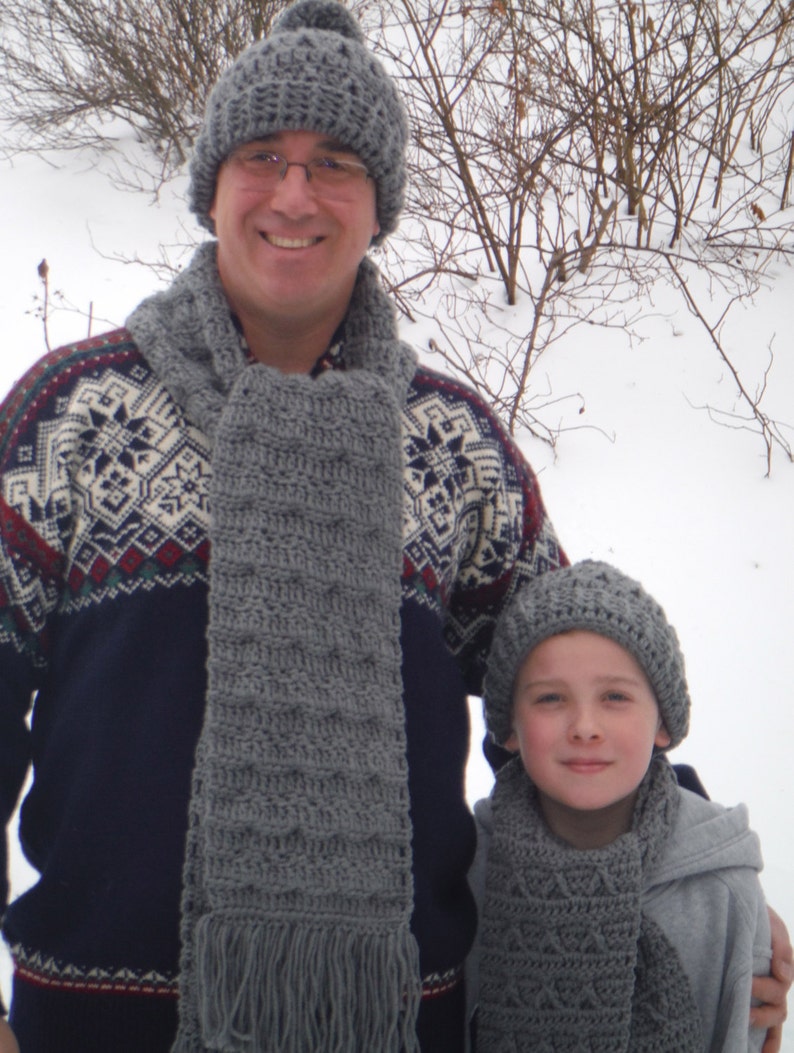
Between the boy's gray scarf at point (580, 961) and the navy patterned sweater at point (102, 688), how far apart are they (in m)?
0.14

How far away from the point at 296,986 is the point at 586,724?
63 cm

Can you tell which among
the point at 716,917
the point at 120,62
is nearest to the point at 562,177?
the point at 120,62

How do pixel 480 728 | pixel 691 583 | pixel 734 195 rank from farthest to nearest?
pixel 734 195, pixel 691 583, pixel 480 728

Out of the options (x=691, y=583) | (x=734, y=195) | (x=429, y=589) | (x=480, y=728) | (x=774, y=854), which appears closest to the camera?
(x=429, y=589)

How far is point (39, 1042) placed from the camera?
1.50m

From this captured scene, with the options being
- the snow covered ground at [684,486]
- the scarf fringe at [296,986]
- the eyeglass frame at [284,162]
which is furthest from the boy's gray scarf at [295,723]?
the snow covered ground at [684,486]

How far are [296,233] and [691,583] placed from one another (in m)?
2.86

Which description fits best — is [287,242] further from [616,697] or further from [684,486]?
[684,486]

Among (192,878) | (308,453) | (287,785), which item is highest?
(308,453)

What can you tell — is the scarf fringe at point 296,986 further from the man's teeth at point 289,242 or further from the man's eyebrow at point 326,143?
the man's eyebrow at point 326,143

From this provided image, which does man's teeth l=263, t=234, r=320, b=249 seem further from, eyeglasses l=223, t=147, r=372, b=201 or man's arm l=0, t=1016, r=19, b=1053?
man's arm l=0, t=1016, r=19, b=1053

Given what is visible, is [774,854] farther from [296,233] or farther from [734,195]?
[734,195]

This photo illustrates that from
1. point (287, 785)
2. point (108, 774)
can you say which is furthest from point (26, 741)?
point (287, 785)

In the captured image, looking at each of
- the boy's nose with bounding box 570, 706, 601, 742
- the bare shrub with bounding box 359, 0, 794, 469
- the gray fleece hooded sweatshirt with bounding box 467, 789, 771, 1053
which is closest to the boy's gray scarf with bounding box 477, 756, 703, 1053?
the gray fleece hooded sweatshirt with bounding box 467, 789, 771, 1053
